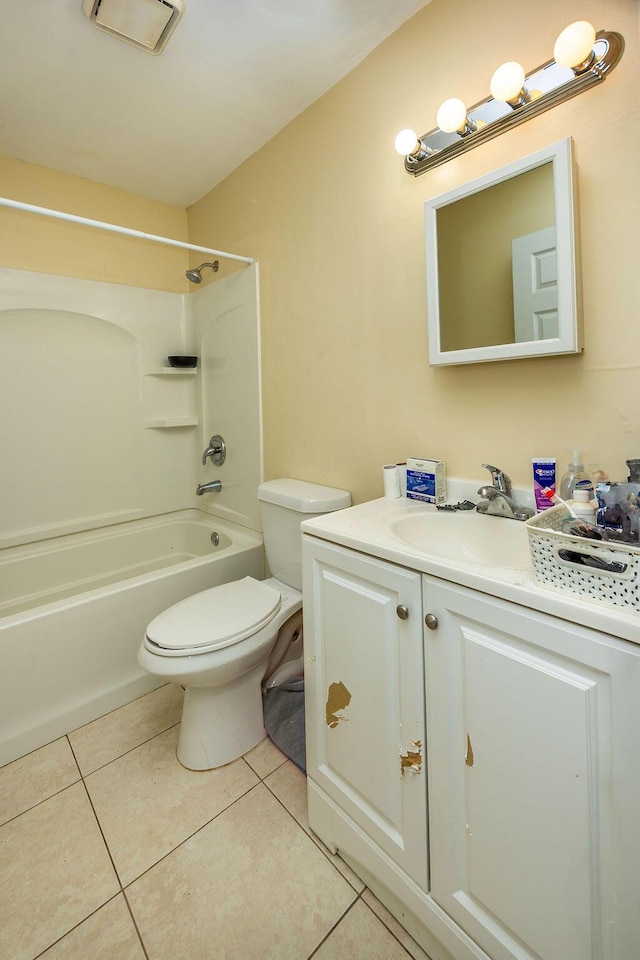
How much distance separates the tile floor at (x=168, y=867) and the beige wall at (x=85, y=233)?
2.20m

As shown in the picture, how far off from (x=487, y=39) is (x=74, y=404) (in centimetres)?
221

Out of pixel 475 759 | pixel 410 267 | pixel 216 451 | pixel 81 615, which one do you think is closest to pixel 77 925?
pixel 81 615

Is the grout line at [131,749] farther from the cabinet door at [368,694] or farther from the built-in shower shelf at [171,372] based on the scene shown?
the built-in shower shelf at [171,372]

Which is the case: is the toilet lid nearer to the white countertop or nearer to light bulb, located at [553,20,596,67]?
the white countertop

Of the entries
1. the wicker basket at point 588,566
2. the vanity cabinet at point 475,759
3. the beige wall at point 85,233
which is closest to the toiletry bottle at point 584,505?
the wicker basket at point 588,566

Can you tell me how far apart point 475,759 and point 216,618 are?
0.90 meters

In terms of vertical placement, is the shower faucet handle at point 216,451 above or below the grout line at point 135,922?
above

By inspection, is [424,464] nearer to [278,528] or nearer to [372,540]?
[372,540]

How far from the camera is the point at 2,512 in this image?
2.05 m

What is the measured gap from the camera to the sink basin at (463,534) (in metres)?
1.02

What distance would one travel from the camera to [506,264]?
1.12m

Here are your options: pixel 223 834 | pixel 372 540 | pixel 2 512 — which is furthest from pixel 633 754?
pixel 2 512

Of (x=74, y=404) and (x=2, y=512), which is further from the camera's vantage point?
(x=74, y=404)

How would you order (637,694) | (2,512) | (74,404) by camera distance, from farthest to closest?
1. (74,404)
2. (2,512)
3. (637,694)
